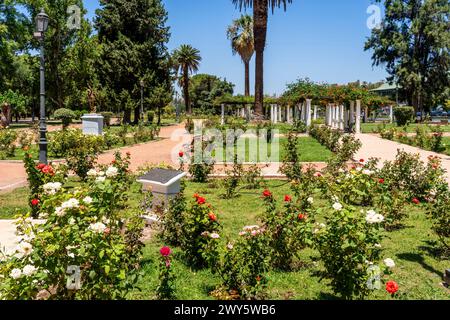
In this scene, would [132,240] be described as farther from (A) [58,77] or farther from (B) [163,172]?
(A) [58,77]

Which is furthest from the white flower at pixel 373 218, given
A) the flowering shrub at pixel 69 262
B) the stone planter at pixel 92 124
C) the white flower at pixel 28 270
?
the stone planter at pixel 92 124

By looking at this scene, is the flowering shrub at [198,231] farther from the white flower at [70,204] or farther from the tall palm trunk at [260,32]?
the tall palm trunk at [260,32]

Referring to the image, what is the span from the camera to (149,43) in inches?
1398

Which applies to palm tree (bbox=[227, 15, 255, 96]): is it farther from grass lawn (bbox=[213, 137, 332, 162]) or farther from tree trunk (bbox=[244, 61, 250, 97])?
grass lawn (bbox=[213, 137, 332, 162])

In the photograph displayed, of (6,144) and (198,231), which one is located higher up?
(6,144)

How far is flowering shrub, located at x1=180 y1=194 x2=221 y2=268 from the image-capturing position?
442cm

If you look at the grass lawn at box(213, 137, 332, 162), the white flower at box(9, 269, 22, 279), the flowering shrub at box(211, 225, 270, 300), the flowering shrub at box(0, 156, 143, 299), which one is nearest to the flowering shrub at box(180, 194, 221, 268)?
the flowering shrub at box(211, 225, 270, 300)

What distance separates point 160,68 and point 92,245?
3488 centimetres

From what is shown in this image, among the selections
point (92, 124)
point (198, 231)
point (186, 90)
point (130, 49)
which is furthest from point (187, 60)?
point (198, 231)

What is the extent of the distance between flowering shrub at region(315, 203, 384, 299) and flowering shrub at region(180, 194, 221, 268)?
4.23 feet

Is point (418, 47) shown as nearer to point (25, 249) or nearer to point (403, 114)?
point (403, 114)

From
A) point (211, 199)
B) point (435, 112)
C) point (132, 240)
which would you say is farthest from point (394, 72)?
point (132, 240)

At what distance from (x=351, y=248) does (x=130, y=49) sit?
34.2 m

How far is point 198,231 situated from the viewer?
456 cm
